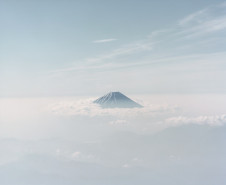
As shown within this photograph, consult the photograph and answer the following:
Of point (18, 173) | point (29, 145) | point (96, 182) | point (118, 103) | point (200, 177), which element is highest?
point (118, 103)

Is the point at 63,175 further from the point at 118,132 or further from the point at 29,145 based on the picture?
the point at 118,132

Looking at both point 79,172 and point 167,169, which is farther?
point 167,169

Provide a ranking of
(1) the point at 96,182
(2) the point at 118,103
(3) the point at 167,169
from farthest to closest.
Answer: (3) the point at 167,169, (1) the point at 96,182, (2) the point at 118,103

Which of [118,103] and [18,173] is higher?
→ [118,103]

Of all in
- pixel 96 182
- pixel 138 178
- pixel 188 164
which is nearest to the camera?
pixel 96 182

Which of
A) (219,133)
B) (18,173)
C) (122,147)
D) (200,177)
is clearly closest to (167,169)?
(200,177)

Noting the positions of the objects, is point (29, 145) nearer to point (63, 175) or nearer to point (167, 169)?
point (63, 175)
